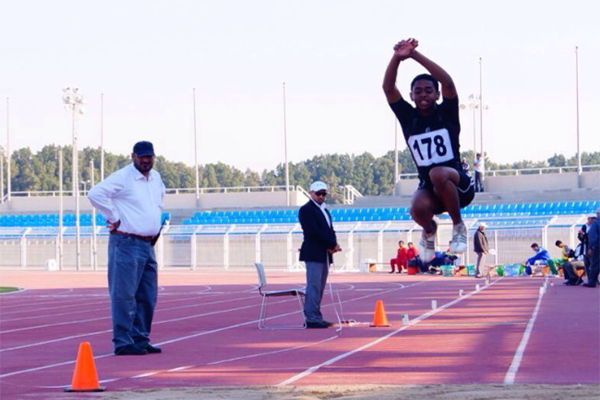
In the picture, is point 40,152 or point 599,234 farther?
point 40,152

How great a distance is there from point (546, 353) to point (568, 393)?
3270mm

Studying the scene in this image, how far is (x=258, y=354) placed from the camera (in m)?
12.7

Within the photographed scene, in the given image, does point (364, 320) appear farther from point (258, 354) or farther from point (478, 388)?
point (478, 388)

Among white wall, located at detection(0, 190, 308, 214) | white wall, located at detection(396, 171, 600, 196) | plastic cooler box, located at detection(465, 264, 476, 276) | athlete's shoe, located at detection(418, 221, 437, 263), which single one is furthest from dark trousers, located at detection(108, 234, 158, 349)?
white wall, located at detection(0, 190, 308, 214)

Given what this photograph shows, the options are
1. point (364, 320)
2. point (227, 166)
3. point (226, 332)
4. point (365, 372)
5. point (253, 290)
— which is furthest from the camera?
point (227, 166)

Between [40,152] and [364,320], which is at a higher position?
[40,152]

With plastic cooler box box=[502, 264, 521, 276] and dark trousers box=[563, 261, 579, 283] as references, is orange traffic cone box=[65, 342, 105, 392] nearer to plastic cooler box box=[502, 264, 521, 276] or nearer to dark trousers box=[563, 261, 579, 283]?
dark trousers box=[563, 261, 579, 283]

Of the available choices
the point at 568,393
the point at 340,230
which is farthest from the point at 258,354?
the point at 340,230

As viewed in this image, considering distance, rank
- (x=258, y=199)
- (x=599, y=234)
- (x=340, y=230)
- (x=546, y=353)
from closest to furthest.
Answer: (x=546, y=353) < (x=599, y=234) < (x=340, y=230) < (x=258, y=199)

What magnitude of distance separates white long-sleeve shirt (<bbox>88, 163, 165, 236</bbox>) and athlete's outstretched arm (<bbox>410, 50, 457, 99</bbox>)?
717cm

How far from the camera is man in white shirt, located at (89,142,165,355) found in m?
12.8

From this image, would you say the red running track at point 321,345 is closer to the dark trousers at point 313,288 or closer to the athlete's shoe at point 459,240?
the dark trousers at point 313,288

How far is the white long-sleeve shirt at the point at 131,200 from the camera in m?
12.8

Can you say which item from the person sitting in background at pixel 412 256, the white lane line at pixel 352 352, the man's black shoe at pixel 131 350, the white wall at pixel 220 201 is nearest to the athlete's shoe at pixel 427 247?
the white lane line at pixel 352 352
